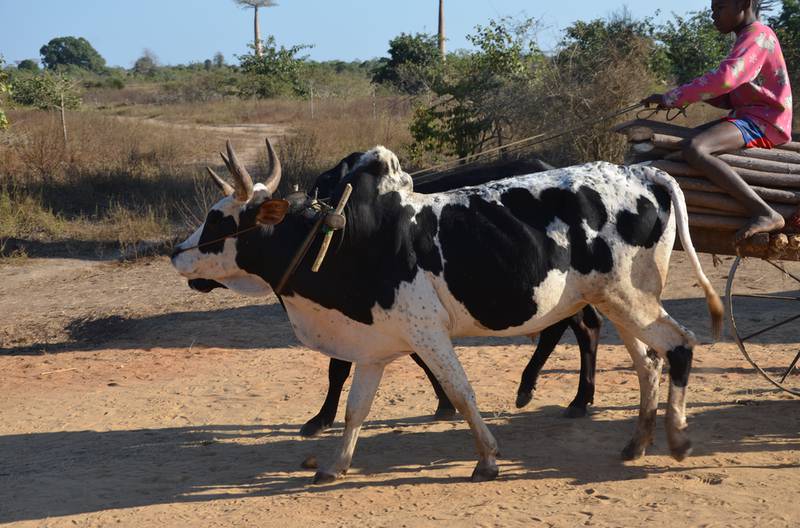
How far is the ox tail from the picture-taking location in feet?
17.1

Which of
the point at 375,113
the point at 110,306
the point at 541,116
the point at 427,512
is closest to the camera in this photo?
the point at 427,512

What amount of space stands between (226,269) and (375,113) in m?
18.5

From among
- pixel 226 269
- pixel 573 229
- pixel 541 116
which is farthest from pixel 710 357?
pixel 541 116

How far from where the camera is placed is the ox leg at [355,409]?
17.9 feet

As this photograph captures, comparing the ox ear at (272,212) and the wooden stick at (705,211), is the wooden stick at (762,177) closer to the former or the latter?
the wooden stick at (705,211)

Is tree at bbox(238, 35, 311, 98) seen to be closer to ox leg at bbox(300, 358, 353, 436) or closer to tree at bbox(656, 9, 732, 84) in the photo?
tree at bbox(656, 9, 732, 84)

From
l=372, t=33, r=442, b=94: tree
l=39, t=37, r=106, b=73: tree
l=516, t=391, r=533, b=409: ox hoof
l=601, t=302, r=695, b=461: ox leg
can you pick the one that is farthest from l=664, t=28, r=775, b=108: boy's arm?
l=39, t=37, r=106, b=73: tree

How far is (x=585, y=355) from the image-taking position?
671 centimetres

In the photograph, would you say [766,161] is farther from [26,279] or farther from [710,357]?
[26,279]

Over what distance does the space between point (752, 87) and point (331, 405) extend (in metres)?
3.29

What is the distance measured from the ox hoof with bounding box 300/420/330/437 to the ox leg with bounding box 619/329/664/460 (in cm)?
200

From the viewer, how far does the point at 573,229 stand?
5.19 meters

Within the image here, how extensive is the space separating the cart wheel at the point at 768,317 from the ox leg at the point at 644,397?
967mm

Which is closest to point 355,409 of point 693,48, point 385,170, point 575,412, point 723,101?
point 385,170
